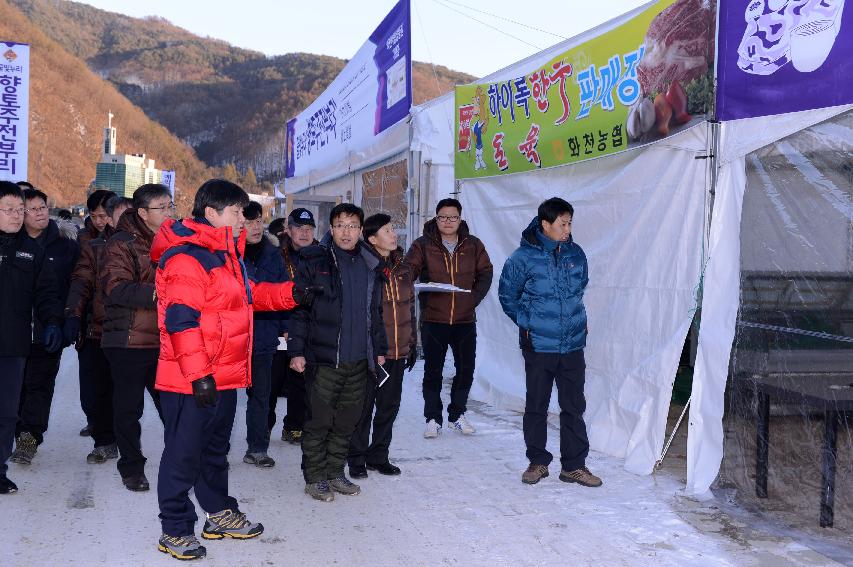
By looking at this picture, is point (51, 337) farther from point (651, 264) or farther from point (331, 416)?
point (651, 264)

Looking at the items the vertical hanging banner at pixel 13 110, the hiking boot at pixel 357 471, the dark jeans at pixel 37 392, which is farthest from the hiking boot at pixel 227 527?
the vertical hanging banner at pixel 13 110

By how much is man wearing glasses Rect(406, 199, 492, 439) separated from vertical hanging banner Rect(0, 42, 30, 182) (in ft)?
23.3

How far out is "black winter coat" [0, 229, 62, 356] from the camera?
437cm

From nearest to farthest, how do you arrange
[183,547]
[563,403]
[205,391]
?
[205,391] < [183,547] < [563,403]

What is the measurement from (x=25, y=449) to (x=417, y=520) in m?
2.90

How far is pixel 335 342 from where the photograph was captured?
4355 mm

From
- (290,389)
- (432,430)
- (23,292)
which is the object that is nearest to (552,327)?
(432,430)

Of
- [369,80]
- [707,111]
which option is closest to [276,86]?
[369,80]

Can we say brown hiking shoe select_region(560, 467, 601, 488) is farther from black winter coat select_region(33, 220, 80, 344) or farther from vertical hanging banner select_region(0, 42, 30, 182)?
vertical hanging banner select_region(0, 42, 30, 182)

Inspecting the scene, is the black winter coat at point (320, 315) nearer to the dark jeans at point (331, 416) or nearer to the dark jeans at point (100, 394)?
the dark jeans at point (331, 416)

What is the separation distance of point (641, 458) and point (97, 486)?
3543 millimetres

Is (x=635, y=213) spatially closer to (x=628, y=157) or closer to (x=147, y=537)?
(x=628, y=157)

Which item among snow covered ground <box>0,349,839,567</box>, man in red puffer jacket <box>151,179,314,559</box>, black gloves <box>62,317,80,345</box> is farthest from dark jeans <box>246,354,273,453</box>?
man in red puffer jacket <box>151,179,314,559</box>

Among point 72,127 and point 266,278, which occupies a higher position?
point 72,127
